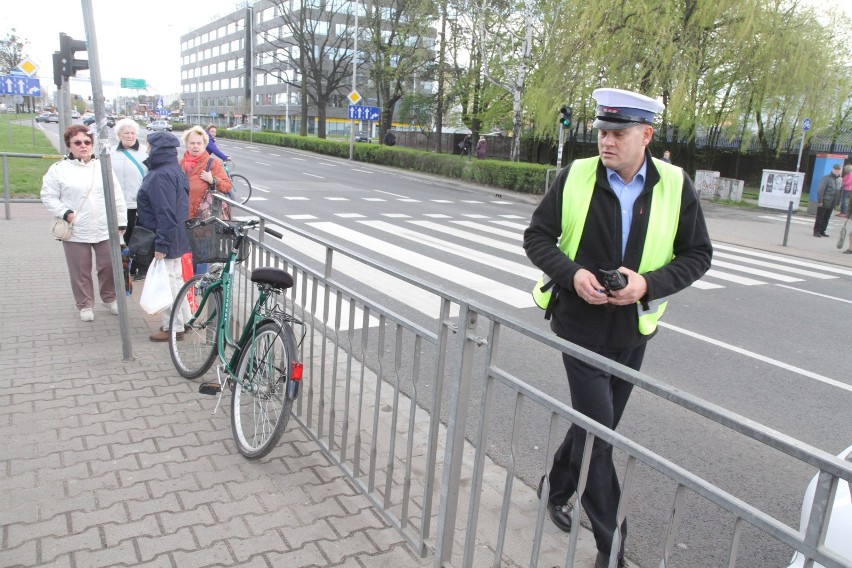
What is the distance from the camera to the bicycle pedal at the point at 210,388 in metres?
4.41

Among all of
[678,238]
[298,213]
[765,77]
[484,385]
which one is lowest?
[298,213]

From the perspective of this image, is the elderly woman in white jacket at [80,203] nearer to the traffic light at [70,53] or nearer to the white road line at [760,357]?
the traffic light at [70,53]

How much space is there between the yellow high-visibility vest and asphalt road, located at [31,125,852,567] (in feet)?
4.62

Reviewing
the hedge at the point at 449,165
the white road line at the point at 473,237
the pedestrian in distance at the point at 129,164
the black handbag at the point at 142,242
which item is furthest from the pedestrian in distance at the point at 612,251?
the hedge at the point at 449,165

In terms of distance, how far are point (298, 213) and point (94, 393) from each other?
1074 cm

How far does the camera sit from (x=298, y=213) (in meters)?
15.0

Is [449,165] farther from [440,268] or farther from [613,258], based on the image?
[613,258]

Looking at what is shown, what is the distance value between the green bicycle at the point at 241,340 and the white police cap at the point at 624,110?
1.95 meters

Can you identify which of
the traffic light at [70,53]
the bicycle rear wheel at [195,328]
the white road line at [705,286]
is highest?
the traffic light at [70,53]

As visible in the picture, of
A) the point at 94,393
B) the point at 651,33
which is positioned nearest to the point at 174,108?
the point at 651,33

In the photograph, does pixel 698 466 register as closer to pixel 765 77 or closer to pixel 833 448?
pixel 833 448

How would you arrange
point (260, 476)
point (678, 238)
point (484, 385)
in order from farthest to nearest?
1. point (260, 476)
2. point (678, 238)
3. point (484, 385)

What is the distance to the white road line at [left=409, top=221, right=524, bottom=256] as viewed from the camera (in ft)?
38.7

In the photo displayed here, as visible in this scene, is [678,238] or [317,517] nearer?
[678,238]
